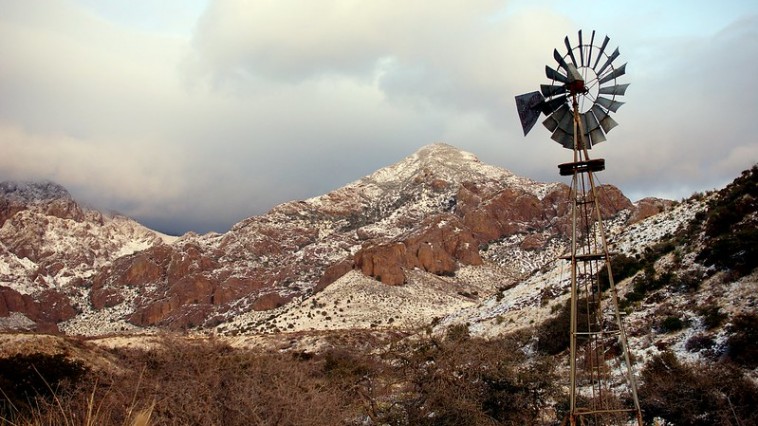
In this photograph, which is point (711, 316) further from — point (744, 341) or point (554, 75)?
point (554, 75)

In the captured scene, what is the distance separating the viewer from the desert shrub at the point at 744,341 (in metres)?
17.8

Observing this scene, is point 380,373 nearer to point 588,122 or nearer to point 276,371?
point 276,371

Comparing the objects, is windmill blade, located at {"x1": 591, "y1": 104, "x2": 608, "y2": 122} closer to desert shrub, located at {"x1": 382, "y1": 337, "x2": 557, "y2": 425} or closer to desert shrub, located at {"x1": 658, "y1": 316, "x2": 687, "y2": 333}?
desert shrub, located at {"x1": 382, "y1": 337, "x2": 557, "y2": 425}

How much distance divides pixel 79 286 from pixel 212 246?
29507 mm

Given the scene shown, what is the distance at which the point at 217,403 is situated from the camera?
1270 centimetres

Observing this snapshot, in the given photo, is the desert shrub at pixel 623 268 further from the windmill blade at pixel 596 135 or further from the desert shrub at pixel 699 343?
the windmill blade at pixel 596 135

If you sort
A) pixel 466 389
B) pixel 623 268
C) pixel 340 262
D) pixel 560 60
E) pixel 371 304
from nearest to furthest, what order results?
pixel 560 60
pixel 466 389
pixel 623 268
pixel 371 304
pixel 340 262

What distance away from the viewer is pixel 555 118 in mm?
12883

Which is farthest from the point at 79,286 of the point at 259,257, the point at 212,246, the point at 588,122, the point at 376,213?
the point at 588,122

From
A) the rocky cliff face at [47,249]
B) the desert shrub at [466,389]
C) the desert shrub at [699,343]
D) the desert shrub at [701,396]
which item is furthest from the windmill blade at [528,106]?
the rocky cliff face at [47,249]

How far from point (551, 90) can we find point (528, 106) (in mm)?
591

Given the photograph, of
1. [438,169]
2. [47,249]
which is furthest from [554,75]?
[47,249]

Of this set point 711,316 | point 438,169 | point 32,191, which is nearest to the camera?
point 711,316

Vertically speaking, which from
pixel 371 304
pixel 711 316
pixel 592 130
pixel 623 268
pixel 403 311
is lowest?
pixel 403 311
